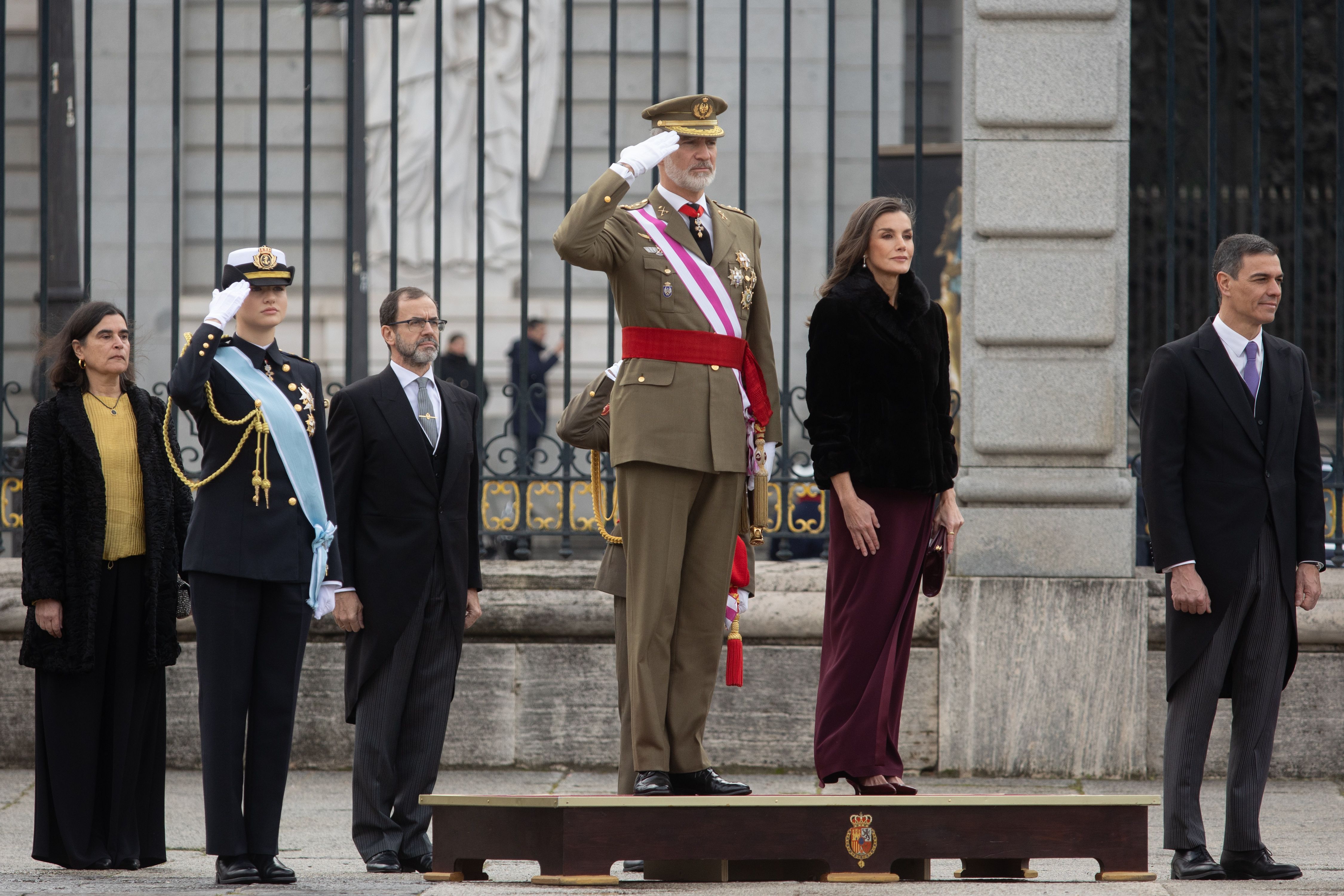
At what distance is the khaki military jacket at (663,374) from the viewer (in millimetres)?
4254

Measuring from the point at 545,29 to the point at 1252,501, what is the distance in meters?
9.41

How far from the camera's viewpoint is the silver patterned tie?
16.8 feet

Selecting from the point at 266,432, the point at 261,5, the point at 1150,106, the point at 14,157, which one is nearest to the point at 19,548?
the point at 261,5

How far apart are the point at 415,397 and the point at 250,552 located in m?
0.82

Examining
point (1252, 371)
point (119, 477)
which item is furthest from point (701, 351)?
point (119, 477)

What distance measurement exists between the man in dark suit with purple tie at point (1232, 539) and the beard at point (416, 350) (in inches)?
84.2

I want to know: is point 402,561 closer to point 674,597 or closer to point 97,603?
point 97,603

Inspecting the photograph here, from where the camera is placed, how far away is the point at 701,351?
434cm

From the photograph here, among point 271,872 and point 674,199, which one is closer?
point 674,199

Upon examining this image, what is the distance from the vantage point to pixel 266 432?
4.64 meters

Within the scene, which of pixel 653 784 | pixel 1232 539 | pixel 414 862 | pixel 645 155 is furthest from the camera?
pixel 414 862

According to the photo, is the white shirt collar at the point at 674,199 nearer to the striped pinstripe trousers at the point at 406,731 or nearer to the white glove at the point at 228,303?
the white glove at the point at 228,303

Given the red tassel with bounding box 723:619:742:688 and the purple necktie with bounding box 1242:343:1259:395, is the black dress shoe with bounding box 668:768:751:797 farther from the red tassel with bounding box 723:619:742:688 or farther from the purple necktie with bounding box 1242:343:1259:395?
the purple necktie with bounding box 1242:343:1259:395

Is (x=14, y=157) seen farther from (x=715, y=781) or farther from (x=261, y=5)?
(x=715, y=781)
